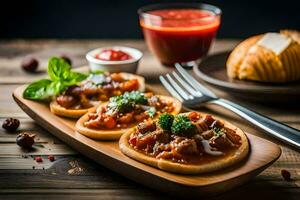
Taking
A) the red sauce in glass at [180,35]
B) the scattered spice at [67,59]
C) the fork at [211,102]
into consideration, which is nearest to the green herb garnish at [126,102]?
the fork at [211,102]

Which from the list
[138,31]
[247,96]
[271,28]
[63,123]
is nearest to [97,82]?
[63,123]

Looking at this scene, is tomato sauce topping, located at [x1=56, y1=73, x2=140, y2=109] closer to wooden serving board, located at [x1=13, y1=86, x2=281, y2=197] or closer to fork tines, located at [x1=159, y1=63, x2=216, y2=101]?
fork tines, located at [x1=159, y1=63, x2=216, y2=101]

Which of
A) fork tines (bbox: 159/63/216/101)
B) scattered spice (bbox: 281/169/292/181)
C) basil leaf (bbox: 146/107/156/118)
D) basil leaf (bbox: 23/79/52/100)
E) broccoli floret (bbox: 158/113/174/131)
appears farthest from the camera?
fork tines (bbox: 159/63/216/101)

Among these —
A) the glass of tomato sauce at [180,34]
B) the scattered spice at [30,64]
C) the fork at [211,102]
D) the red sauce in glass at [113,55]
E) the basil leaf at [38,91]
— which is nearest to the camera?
the fork at [211,102]

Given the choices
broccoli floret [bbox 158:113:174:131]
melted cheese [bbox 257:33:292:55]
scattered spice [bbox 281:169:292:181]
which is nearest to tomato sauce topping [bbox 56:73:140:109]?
broccoli floret [bbox 158:113:174:131]

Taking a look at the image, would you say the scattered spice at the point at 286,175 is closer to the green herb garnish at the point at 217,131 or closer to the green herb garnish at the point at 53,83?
the green herb garnish at the point at 217,131

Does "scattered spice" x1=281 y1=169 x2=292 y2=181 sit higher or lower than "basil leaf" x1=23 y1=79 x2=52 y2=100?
lower

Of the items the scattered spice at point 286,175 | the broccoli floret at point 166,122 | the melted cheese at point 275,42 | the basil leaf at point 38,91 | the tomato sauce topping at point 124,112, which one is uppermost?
the melted cheese at point 275,42
